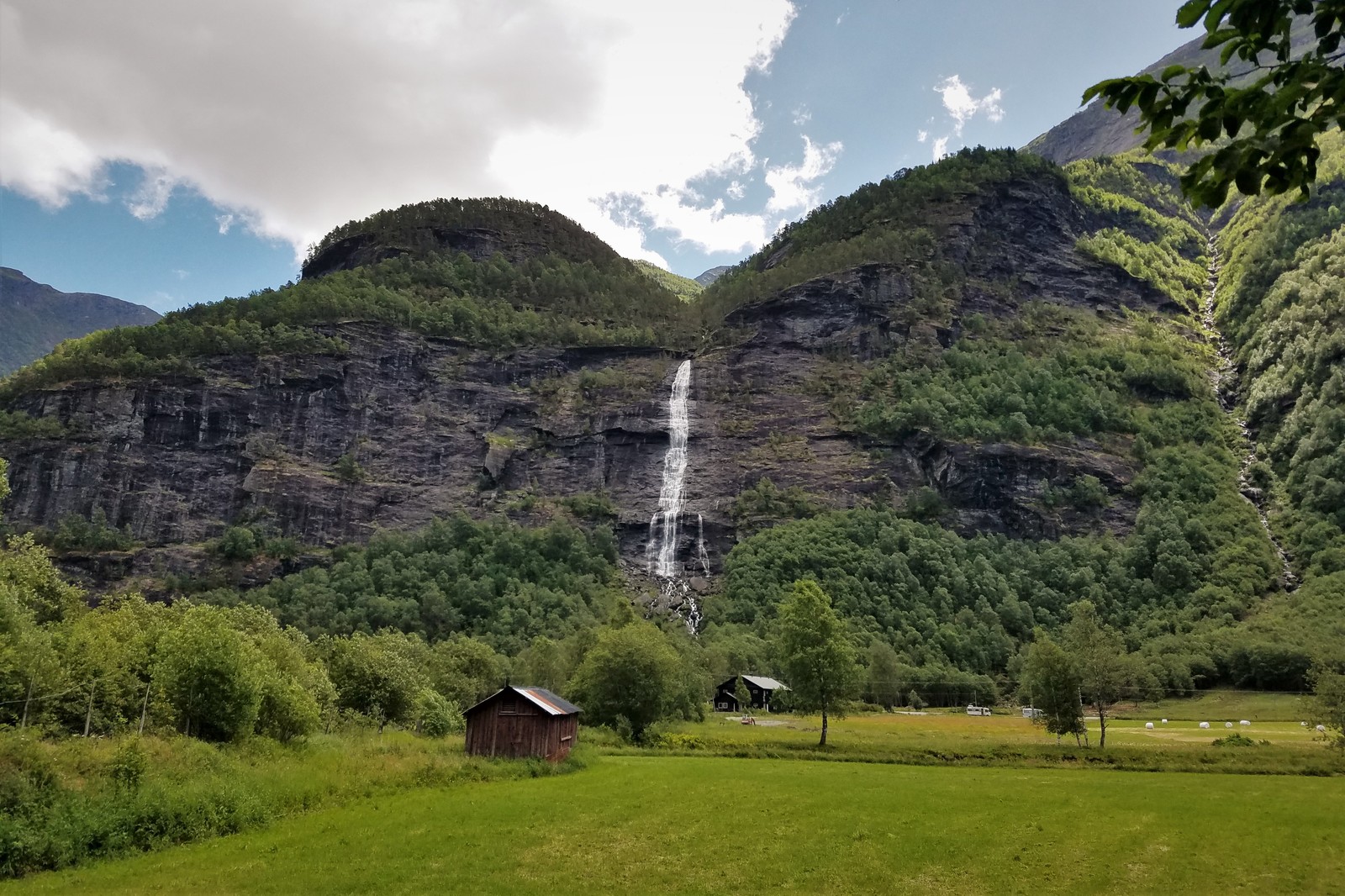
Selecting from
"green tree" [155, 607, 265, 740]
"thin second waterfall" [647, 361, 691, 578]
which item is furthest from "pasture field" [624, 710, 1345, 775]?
"thin second waterfall" [647, 361, 691, 578]

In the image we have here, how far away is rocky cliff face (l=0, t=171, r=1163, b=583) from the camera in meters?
112

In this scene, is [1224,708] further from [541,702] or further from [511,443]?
[511,443]

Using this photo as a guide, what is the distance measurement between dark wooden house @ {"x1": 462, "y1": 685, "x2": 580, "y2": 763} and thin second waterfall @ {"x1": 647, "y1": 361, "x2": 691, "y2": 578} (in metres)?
75.7

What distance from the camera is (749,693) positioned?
84.4 m

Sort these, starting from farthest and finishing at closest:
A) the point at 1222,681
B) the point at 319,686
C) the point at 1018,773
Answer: the point at 1222,681 → the point at 319,686 → the point at 1018,773

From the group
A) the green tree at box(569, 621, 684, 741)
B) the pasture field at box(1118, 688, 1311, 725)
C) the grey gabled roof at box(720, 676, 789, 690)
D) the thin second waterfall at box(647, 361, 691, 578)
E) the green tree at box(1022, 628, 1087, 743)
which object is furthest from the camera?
the thin second waterfall at box(647, 361, 691, 578)

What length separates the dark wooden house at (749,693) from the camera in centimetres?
8531

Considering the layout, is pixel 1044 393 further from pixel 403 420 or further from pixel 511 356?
pixel 403 420

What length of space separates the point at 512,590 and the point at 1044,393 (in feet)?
327

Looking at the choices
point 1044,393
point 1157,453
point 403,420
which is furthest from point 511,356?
point 1157,453

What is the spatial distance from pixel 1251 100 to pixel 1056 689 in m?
53.0

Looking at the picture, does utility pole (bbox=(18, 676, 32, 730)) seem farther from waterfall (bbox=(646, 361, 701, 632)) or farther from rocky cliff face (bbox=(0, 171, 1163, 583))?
rocky cliff face (bbox=(0, 171, 1163, 583))

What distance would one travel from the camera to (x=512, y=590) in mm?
107625

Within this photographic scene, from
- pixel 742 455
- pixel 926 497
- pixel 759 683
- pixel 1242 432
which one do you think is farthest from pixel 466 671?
pixel 1242 432
